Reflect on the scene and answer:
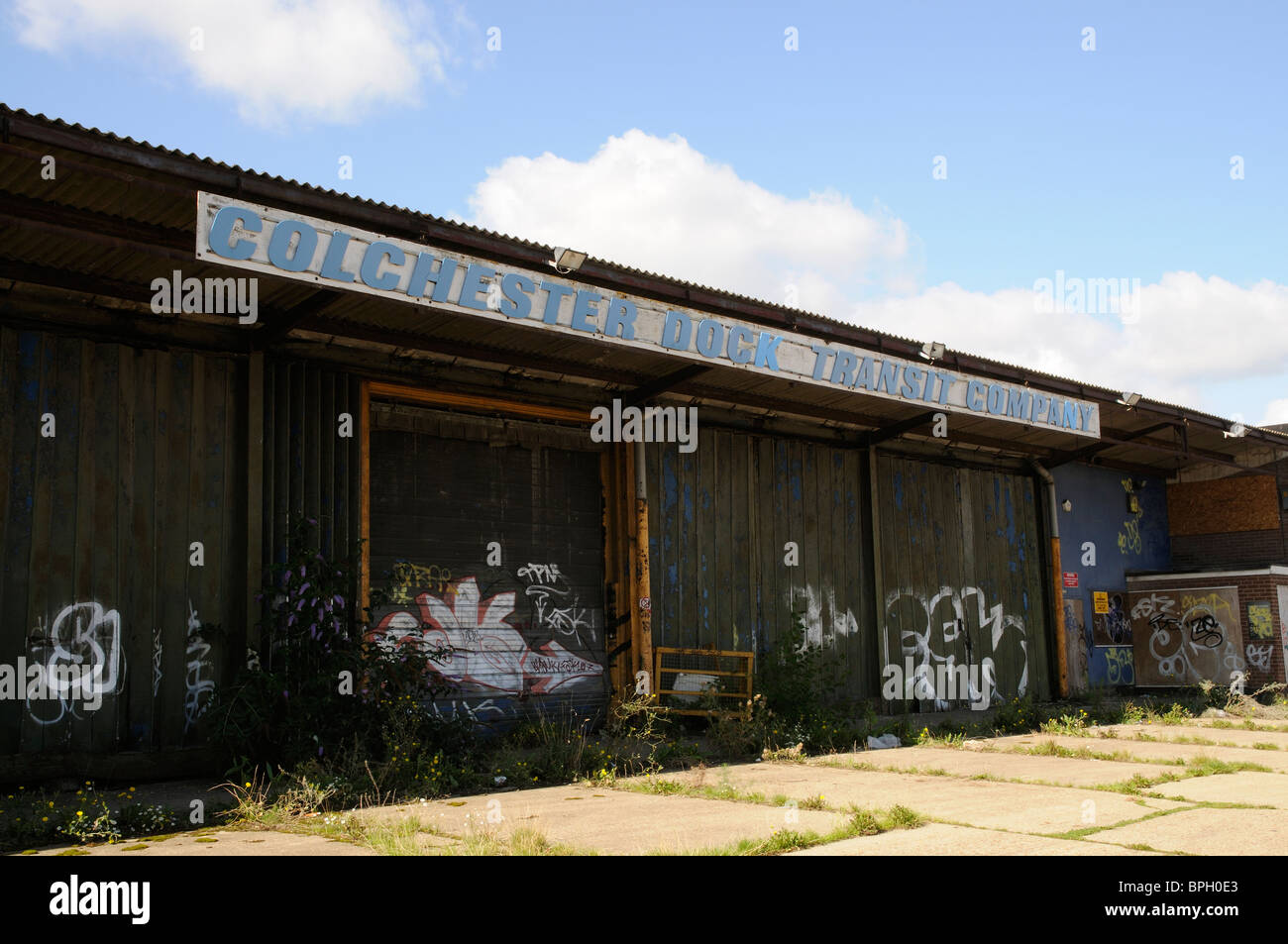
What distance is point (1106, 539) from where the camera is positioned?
20.9 meters

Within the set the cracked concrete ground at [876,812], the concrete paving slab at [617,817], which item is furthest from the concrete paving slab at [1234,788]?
the concrete paving slab at [617,817]

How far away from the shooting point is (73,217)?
27.8 ft

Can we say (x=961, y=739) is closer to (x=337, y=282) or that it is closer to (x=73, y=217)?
(x=337, y=282)

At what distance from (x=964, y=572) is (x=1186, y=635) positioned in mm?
5786

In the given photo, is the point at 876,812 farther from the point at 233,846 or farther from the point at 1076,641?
the point at 1076,641

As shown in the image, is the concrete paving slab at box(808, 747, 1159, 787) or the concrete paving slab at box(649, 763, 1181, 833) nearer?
the concrete paving slab at box(649, 763, 1181, 833)

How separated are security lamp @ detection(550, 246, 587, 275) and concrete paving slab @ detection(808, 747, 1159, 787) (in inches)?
222

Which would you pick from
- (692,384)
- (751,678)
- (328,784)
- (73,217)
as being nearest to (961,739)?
(751,678)

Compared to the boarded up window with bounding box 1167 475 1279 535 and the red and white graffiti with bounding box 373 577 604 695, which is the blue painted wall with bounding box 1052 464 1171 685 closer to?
the boarded up window with bounding box 1167 475 1279 535

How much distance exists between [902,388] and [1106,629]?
9637 millimetres

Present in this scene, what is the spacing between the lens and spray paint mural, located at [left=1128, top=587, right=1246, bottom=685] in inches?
768

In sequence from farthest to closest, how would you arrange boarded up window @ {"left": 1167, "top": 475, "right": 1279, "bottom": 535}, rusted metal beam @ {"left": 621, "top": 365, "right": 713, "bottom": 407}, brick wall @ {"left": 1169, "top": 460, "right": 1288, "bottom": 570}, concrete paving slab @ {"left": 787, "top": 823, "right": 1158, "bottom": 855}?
boarded up window @ {"left": 1167, "top": 475, "right": 1279, "bottom": 535}
brick wall @ {"left": 1169, "top": 460, "right": 1288, "bottom": 570}
rusted metal beam @ {"left": 621, "top": 365, "right": 713, "bottom": 407}
concrete paving slab @ {"left": 787, "top": 823, "right": 1158, "bottom": 855}

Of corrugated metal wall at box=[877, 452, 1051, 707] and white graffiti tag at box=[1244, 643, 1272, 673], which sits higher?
corrugated metal wall at box=[877, 452, 1051, 707]

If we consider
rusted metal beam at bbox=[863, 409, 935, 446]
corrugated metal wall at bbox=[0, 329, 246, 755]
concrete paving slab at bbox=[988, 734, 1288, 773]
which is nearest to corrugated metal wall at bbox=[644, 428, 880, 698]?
rusted metal beam at bbox=[863, 409, 935, 446]
